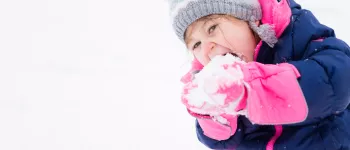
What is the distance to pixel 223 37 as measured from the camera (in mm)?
1301

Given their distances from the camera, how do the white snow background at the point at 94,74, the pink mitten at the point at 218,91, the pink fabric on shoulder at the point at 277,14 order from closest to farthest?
the pink mitten at the point at 218,91 → the pink fabric on shoulder at the point at 277,14 → the white snow background at the point at 94,74

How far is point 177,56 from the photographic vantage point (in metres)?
3.83

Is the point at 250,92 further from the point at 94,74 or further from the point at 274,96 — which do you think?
the point at 94,74

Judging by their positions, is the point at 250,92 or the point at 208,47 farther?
the point at 208,47

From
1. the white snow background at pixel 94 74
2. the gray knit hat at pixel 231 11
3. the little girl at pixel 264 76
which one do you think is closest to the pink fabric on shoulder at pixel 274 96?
the little girl at pixel 264 76

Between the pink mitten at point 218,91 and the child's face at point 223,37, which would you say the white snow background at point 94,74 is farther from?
the pink mitten at point 218,91

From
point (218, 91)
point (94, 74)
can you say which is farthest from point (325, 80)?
point (94, 74)

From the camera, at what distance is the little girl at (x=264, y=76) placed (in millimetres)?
977

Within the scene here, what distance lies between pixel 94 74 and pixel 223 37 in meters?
2.50

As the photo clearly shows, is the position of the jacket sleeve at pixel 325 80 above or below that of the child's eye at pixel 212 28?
below

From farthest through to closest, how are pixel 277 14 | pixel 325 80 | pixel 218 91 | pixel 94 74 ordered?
pixel 94 74
pixel 277 14
pixel 325 80
pixel 218 91

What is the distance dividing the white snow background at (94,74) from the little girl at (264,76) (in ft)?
3.80

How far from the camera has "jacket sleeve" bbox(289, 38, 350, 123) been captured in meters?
1.03

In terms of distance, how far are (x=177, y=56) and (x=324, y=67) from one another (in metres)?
2.79
